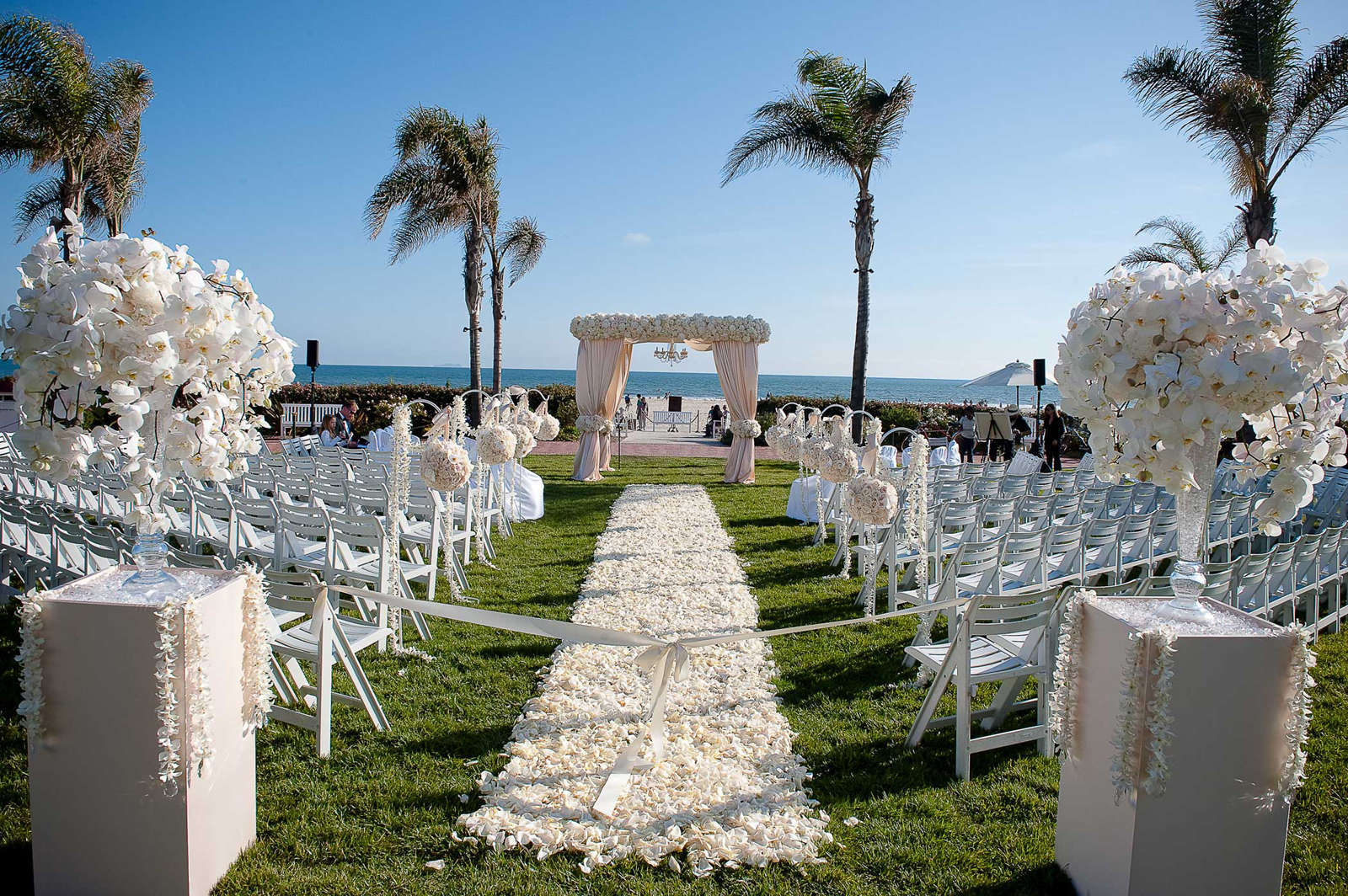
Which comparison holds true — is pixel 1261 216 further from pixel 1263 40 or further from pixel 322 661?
pixel 322 661

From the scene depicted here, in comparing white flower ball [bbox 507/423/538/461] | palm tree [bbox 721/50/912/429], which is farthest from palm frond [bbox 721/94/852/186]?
white flower ball [bbox 507/423/538/461]

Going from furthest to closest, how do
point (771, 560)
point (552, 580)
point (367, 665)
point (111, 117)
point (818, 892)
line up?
point (111, 117) < point (771, 560) < point (552, 580) < point (367, 665) < point (818, 892)

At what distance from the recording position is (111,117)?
1381 cm

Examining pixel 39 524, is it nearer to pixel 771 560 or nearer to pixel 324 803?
pixel 324 803

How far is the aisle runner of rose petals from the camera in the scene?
3.01 metres

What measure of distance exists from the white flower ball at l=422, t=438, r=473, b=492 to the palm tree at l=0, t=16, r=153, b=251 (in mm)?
11305

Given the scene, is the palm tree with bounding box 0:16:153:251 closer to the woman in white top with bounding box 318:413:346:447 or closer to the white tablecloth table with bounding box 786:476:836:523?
the woman in white top with bounding box 318:413:346:447

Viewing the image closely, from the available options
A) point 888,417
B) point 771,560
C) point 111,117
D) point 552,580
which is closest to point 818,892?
point 552,580

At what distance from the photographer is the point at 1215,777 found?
93.0 inches

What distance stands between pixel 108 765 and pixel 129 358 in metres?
1.33

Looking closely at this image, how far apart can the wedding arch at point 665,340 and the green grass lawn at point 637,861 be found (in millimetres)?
8587

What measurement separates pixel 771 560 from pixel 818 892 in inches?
217

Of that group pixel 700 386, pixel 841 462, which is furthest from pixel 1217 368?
pixel 700 386

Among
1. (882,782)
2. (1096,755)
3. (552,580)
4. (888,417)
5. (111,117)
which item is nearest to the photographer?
(1096,755)
